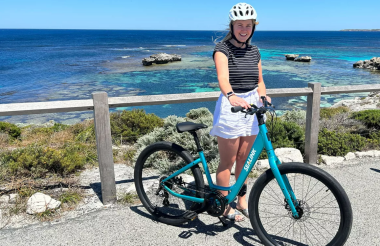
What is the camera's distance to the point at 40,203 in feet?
10.4

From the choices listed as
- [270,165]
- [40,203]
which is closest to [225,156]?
[270,165]

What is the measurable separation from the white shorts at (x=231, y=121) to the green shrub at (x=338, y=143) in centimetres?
272

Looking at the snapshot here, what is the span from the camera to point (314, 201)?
3.32m

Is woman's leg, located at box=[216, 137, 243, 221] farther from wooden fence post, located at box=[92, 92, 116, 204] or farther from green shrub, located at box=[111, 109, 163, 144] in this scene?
green shrub, located at box=[111, 109, 163, 144]

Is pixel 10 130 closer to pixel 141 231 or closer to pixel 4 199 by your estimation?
pixel 4 199

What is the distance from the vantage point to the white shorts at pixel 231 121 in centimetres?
260

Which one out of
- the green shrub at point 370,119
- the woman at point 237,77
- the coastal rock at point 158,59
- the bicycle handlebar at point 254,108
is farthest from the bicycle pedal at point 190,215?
the coastal rock at point 158,59

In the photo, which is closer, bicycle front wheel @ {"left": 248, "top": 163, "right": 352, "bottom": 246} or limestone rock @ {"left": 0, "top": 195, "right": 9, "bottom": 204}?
bicycle front wheel @ {"left": 248, "top": 163, "right": 352, "bottom": 246}

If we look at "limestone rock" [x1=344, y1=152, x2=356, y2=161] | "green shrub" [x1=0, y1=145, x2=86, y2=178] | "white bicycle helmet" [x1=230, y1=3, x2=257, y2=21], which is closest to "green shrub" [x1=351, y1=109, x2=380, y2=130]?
"limestone rock" [x1=344, y1=152, x2=356, y2=161]

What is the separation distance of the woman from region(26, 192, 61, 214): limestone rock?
5.92 ft

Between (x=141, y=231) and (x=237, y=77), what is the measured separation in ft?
5.29

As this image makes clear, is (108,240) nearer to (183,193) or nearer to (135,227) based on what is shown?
(135,227)

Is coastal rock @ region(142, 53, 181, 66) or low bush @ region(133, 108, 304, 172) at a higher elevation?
coastal rock @ region(142, 53, 181, 66)

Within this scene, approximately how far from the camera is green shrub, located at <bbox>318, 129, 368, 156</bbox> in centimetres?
487
